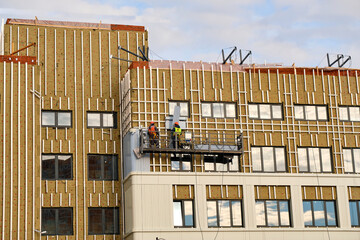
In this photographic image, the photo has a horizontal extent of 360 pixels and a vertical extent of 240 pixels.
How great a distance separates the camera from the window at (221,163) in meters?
60.3

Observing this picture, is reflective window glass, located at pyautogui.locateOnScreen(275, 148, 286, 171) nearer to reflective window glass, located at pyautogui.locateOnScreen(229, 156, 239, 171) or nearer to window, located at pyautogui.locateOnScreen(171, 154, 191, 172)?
reflective window glass, located at pyautogui.locateOnScreen(229, 156, 239, 171)

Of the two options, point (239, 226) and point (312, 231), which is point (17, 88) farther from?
point (312, 231)

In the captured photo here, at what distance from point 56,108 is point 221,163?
1396cm

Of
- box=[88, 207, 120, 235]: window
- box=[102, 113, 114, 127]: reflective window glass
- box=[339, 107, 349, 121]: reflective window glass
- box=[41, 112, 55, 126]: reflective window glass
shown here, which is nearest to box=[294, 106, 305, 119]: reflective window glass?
box=[339, 107, 349, 121]: reflective window glass

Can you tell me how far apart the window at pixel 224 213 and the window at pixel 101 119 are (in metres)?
10.6

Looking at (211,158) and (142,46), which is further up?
(142,46)

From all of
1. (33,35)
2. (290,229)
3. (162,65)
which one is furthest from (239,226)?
(33,35)

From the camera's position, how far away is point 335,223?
200 feet

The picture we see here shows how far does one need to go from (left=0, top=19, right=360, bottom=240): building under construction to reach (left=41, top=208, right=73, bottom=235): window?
79mm

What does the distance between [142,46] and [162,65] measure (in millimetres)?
4707

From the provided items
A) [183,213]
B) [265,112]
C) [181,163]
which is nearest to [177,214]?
[183,213]

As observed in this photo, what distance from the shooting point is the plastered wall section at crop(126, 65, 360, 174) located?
60.5 metres

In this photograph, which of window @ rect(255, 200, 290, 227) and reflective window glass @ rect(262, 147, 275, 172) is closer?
window @ rect(255, 200, 290, 227)

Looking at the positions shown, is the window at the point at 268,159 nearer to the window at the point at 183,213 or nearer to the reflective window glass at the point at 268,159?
the reflective window glass at the point at 268,159
